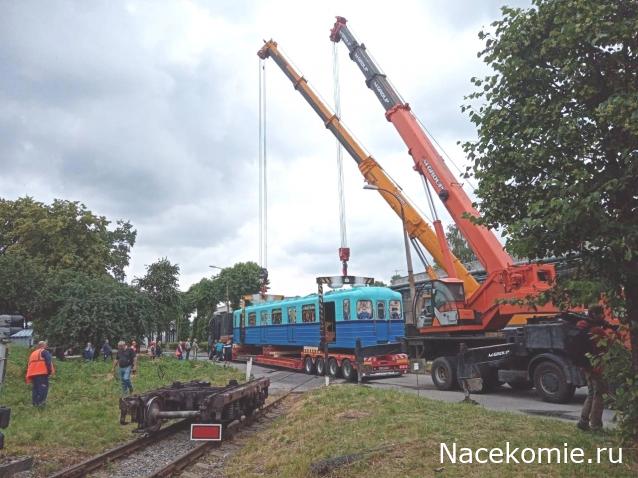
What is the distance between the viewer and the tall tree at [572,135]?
4711mm

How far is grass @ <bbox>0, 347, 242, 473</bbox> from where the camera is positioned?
28.7 feet

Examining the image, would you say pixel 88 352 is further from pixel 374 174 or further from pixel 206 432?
pixel 206 432

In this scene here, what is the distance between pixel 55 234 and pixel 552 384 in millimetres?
38834

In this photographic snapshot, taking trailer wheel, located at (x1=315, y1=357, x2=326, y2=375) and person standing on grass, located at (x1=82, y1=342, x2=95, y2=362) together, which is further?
person standing on grass, located at (x1=82, y1=342, x2=95, y2=362)

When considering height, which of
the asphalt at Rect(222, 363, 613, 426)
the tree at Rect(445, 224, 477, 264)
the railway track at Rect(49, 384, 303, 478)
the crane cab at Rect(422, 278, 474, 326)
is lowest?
the railway track at Rect(49, 384, 303, 478)

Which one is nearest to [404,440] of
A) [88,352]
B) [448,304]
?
[448,304]

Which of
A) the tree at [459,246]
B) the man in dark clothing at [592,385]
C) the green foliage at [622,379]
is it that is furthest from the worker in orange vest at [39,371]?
the tree at [459,246]

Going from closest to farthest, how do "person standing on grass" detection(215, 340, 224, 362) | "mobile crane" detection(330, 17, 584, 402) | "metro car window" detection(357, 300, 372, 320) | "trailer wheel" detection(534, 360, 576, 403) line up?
"trailer wheel" detection(534, 360, 576, 403), "mobile crane" detection(330, 17, 584, 402), "metro car window" detection(357, 300, 372, 320), "person standing on grass" detection(215, 340, 224, 362)

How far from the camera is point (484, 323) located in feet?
46.3

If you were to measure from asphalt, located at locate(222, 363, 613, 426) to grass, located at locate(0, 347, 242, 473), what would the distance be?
227 centimetres

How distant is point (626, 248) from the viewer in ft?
15.1

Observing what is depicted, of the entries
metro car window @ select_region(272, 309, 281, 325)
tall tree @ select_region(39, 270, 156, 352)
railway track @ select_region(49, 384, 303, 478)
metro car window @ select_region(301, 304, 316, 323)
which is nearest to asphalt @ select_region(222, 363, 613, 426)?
metro car window @ select_region(301, 304, 316, 323)

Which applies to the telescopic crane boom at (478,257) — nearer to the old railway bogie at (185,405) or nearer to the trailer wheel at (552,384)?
the trailer wheel at (552,384)

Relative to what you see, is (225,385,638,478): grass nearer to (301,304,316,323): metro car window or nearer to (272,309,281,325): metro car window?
(301,304,316,323): metro car window
